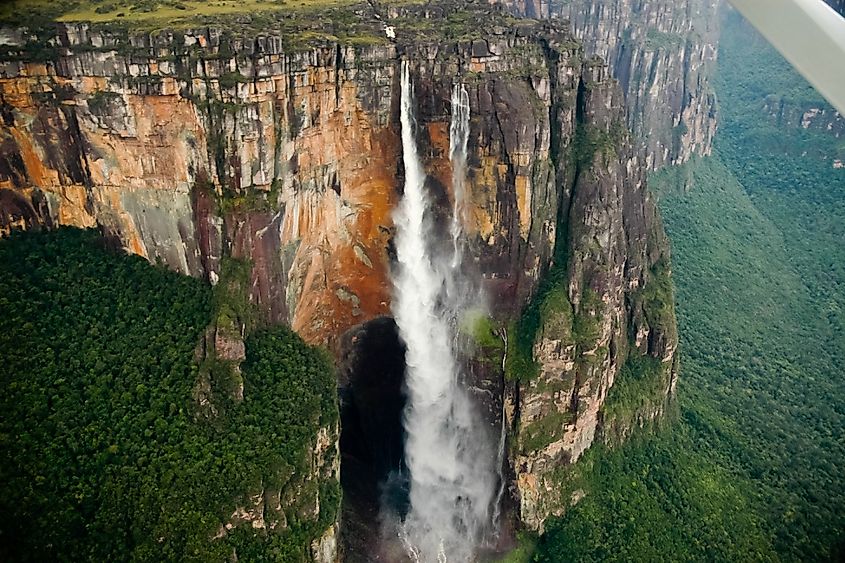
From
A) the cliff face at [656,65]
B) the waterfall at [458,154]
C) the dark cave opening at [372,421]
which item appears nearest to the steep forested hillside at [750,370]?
the cliff face at [656,65]

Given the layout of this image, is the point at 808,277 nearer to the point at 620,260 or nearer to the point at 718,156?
the point at 718,156

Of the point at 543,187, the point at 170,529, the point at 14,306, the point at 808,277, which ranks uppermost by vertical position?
the point at 543,187

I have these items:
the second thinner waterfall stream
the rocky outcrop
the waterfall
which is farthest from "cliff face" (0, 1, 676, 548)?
the second thinner waterfall stream

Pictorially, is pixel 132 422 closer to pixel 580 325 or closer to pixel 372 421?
pixel 372 421

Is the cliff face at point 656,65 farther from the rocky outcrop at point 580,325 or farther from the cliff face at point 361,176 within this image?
the rocky outcrop at point 580,325

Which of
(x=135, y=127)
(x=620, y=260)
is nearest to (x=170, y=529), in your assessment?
(x=135, y=127)

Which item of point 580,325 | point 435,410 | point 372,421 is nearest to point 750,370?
point 580,325
